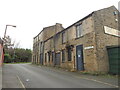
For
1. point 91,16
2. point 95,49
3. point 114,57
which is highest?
point 91,16

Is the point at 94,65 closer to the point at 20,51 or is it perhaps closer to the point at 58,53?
the point at 58,53

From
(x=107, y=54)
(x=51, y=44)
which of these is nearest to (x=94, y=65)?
(x=107, y=54)

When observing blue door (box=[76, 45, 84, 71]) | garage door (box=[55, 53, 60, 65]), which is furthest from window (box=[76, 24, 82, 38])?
garage door (box=[55, 53, 60, 65])

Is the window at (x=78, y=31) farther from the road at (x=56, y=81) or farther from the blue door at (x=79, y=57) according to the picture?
the road at (x=56, y=81)

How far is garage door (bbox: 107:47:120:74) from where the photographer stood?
1260 cm

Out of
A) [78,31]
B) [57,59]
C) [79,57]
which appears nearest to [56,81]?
[79,57]

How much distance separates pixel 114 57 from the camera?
13094 mm

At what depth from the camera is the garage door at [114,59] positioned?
12.6 meters

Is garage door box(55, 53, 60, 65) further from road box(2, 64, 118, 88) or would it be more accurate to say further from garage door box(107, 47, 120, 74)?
road box(2, 64, 118, 88)

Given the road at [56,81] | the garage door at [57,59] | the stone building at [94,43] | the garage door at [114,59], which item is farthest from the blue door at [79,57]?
the garage door at [57,59]

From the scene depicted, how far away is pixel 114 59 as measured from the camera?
42.9 feet

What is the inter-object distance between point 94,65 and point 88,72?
112 centimetres

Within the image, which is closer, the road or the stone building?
the road

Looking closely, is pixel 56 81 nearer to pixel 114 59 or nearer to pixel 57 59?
pixel 114 59
